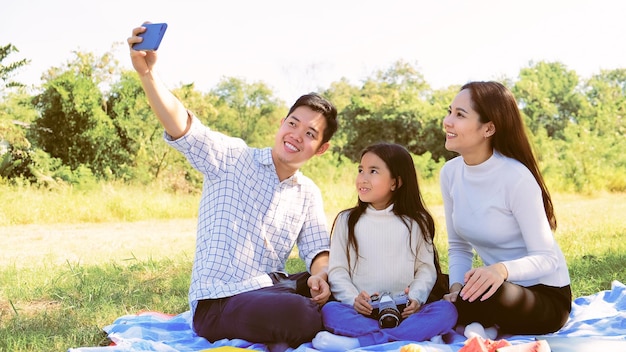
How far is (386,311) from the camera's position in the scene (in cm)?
316

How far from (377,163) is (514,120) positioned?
0.70 metres

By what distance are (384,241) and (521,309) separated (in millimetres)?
733

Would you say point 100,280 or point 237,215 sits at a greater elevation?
point 237,215

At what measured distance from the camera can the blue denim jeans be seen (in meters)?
3.14

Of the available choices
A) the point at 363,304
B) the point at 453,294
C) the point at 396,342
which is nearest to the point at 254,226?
the point at 363,304

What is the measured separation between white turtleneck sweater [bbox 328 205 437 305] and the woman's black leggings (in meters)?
0.29

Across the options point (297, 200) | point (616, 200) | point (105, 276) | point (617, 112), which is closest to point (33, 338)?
point (297, 200)

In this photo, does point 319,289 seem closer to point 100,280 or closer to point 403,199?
point 403,199

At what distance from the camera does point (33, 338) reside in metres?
3.49

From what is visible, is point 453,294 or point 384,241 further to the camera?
point 384,241

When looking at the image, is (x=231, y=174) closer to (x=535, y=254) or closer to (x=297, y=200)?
(x=297, y=200)

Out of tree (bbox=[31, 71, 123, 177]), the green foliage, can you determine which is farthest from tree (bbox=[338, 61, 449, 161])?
tree (bbox=[31, 71, 123, 177])

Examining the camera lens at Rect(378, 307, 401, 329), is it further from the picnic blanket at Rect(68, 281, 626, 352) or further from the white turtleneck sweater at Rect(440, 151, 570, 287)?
the white turtleneck sweater at Rect(440, 151, 570, 287)

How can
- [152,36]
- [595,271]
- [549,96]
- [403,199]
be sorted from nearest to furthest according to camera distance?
[152,36] → [403,199] → [595,271] → [549,96]
